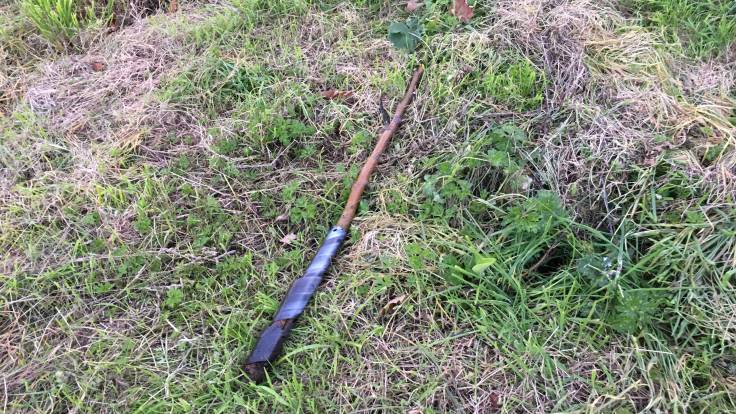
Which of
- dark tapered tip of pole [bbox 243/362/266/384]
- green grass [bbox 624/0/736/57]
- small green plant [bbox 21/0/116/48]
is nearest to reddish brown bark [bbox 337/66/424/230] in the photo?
dark tapered tip of pole [bbox 243/362/266/384]

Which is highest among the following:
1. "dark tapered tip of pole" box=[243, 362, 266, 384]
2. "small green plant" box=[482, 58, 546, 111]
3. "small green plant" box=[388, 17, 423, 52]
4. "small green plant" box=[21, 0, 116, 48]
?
"small green plant" box=[21, 0, 116, 48]

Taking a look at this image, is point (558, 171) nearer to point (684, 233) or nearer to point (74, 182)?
point (684, 233)

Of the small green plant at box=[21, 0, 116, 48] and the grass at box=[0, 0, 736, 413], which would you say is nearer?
the grass at box=[0, 0, 736, 413]

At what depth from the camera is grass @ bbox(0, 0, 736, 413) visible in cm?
174

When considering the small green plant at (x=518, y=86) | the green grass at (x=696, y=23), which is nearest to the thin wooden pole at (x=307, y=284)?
the small green plant at (x=518, y=86)

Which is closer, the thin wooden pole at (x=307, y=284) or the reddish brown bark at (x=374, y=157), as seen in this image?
the thin wooden pole at (x=307, y=284)

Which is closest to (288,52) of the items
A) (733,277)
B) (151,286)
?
(151,286)

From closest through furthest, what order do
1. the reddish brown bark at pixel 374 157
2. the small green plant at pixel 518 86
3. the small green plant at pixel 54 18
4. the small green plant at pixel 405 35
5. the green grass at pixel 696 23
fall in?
the reddish brown bark at pixel 374 157
the small green plant at pixel 518 86
the green grass at pixel 696 23
the small green plant at pixel 405 35
the small green plant at pixel 54 18

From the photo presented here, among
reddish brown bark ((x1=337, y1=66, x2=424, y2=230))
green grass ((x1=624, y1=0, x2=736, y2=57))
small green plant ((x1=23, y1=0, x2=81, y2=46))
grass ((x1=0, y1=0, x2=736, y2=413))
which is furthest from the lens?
small green plant ((x1=23, y1=0, x2=81, y2=46))

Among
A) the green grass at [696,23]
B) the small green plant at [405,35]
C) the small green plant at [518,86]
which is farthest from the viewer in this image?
the small green plant at [405,35]

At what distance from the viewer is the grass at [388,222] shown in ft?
5.70

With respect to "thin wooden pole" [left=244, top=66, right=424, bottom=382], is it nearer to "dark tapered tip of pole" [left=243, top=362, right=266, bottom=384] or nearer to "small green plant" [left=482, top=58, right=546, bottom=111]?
"dark tapered tip of pole" [left=243, top=362, right=266, bottom=384]

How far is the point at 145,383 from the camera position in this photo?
1.80 m

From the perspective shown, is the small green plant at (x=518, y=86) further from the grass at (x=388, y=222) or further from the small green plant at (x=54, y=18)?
the small green plant at (x=54, y=18)
